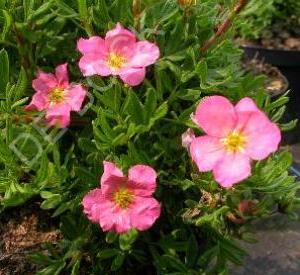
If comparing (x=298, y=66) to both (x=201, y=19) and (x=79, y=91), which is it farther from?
(x=79, y=91)

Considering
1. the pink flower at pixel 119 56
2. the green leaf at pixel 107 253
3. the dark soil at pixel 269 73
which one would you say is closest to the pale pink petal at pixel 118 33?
Answer: the pink flower at pixel 119 56

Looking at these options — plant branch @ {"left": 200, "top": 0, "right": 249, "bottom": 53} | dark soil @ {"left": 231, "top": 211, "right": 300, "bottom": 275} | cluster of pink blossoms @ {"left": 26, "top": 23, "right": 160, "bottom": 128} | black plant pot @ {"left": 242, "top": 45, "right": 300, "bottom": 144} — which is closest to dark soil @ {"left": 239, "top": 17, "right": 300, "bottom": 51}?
black plant pot @ {"left": 242, "top": 45, "right": 300, "bottom": 144}

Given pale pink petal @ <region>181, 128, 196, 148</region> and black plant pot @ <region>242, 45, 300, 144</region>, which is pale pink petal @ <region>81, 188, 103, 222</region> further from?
black plant pot @ <region>242, 45, 300, 144</region>

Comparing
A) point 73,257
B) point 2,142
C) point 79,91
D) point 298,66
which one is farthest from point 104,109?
point 298,66

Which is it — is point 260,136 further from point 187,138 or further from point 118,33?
point 118,33

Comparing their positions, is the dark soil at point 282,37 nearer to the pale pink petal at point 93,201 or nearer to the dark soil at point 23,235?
the dark soil at point 23,235

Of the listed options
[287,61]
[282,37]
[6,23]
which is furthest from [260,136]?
[282,37]
